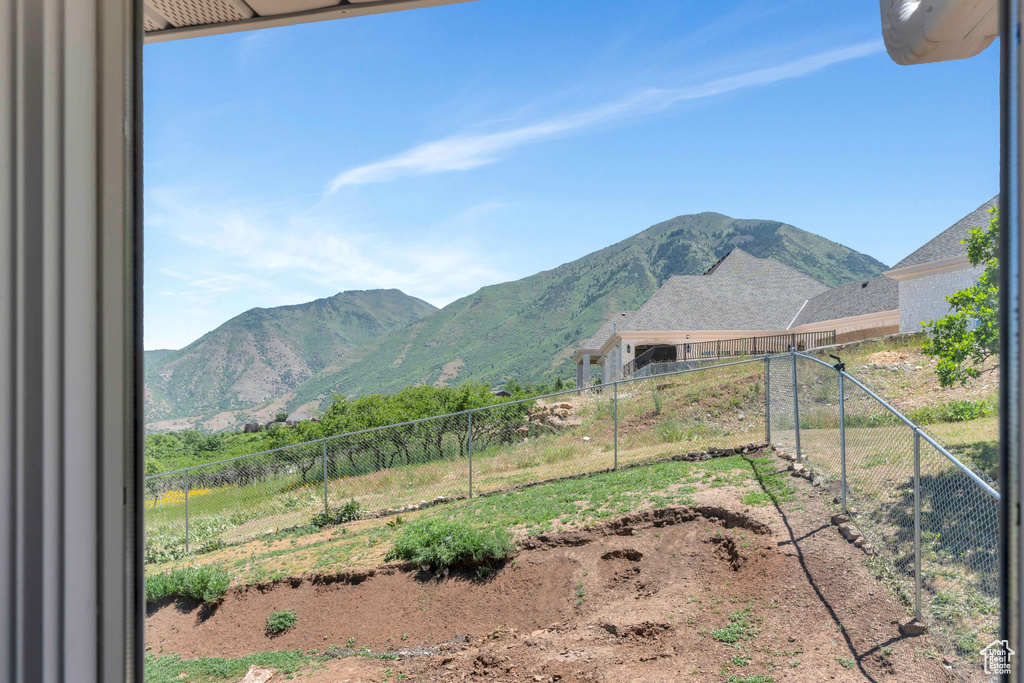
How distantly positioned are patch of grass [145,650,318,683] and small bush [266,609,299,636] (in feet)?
1.34

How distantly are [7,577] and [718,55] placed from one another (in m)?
137

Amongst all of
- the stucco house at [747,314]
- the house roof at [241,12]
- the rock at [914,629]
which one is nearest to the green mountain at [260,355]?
the stucco house at [747,314]

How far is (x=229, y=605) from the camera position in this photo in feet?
23.1

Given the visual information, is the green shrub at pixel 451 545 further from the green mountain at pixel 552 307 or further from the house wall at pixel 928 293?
the green mountain at pixel 552 307

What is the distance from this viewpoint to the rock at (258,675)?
5234mm

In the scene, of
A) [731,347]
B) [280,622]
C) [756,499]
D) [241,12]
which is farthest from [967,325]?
[731,347]

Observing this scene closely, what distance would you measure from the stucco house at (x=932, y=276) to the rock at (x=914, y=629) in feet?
38.6

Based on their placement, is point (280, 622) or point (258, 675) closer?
point (258, 675)

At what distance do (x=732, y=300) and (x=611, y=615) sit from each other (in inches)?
865

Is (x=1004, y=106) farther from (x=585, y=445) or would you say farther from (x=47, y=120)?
(x=585, y=445)

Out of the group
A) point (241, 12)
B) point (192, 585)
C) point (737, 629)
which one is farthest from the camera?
point (192, 585)

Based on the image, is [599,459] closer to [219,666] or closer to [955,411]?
[955,411]

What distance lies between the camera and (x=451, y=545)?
661 cm

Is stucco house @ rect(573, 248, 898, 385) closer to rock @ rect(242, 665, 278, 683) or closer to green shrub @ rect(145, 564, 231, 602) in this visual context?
green shrub @ rect(145, 564, 231, 602)
